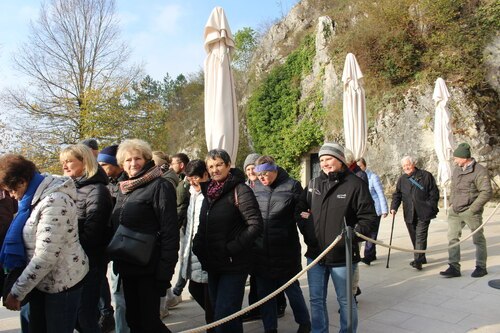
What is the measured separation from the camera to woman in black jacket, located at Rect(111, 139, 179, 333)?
306 cm

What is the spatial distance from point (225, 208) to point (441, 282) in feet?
13.5

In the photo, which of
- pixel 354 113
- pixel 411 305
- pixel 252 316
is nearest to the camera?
pixel 252 316

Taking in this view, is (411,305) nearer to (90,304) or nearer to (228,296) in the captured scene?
(228,296)

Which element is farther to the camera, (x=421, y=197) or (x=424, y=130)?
(x=424, y=130)

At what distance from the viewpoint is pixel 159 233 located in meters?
3.13

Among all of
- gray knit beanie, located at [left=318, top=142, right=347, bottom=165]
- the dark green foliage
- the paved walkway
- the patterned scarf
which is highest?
the dark green foliage

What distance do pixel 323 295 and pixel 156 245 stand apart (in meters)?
1.63

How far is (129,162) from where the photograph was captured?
10.7 ft

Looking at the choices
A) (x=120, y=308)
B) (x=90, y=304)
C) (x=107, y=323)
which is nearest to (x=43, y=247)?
(x=90, y=304)

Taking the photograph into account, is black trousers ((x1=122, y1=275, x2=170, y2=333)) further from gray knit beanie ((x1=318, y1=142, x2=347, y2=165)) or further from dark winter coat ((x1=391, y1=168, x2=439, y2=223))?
dark winter coat ((x1=391, y1=168, x2=439, y2=223))

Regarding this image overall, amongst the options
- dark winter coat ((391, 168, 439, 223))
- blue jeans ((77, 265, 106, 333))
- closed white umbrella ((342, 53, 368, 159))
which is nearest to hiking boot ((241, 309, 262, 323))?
blue jeans ((77, 265, 106, 333))

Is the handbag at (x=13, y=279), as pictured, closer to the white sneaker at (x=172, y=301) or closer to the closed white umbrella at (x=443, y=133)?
the white sneaker at (x=172, y=301)

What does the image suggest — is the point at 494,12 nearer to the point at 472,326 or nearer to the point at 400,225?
the point at 400,225

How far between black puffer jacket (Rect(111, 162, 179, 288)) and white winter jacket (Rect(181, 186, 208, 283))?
82 cm
